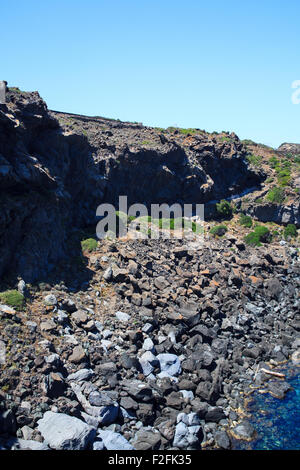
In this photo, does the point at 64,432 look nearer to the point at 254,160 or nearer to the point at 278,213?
the point at 278,213

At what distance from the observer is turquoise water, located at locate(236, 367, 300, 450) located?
14180 millimetres

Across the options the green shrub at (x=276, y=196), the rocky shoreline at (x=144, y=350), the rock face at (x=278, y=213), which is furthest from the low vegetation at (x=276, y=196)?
the rocky shoreline at (x=144, y=350)

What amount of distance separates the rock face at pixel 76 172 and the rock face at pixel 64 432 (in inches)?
316

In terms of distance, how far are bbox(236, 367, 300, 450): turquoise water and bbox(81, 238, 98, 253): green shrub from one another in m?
13.5

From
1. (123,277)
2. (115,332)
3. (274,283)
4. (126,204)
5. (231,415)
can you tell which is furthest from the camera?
(126,204)

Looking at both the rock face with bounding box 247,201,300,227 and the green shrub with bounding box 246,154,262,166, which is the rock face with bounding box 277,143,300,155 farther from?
the rock face with bounding box 247,201,300,227

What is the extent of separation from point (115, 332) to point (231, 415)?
6.71 m

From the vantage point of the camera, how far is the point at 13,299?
53.1 ft

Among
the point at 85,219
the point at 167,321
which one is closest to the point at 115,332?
the point at 167,321

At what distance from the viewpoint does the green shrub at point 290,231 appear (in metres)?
34.6

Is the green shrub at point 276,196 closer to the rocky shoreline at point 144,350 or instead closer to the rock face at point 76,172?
the rock face at point 76,172

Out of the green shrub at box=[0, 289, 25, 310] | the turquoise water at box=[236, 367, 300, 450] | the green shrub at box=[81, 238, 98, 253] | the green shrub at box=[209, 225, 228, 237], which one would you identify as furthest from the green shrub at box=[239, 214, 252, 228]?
the green shrub at box=[0, 289, 25, 310]

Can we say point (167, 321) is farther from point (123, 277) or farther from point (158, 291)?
point (123, 277)
